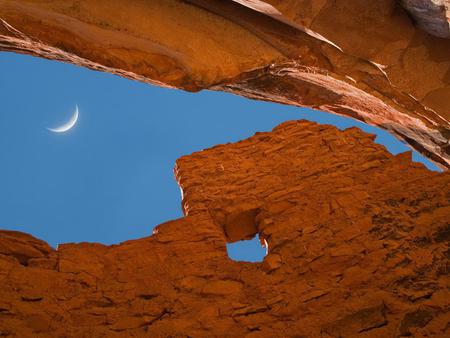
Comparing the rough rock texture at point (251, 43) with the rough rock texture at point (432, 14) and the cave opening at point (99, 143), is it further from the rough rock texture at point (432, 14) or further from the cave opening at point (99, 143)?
the cave opening at point (99, 143)

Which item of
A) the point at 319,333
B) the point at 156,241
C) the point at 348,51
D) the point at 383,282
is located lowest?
the point at 319,333

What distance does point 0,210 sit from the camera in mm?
64688

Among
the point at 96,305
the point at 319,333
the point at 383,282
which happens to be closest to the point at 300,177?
the point at 383,282

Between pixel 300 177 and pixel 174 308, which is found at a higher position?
pixel 300 177

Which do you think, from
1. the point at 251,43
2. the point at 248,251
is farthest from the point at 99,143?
the point at 251,43

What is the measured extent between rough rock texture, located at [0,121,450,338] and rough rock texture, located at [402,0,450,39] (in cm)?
123

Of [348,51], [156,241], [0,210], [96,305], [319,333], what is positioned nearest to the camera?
[319,333]

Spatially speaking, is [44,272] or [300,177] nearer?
[44,272]

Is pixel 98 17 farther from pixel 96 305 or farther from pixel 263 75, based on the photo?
pixel 96 305

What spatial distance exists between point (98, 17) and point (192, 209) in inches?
80.4

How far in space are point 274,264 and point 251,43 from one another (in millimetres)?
2493

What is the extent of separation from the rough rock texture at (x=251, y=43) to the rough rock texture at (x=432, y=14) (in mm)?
31

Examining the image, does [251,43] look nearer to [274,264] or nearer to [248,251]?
[274,264]

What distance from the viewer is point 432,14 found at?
4.75 m
